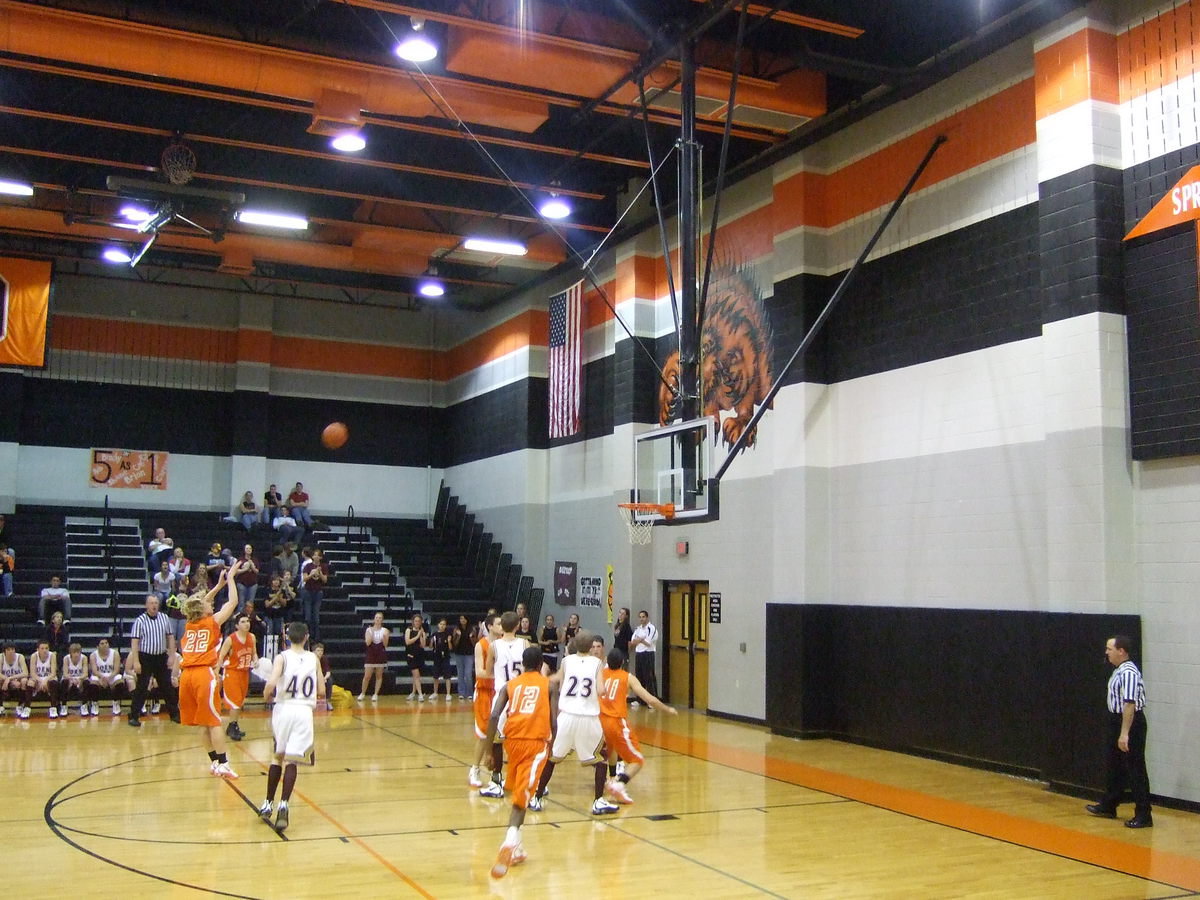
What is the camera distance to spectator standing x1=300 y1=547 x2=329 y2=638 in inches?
822

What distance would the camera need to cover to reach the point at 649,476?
53.7 ft

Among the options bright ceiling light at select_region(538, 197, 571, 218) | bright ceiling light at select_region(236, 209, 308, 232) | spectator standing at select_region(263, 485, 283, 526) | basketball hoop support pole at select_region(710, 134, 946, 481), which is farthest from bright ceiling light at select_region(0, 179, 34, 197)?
basketball hoop support pole at select_region(710, 134, 946, 481)

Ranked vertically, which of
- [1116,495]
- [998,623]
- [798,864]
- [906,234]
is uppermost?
[906,234]

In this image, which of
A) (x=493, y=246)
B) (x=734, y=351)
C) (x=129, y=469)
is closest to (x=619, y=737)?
(x=734, y=351)

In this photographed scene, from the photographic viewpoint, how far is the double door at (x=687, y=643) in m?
18.6

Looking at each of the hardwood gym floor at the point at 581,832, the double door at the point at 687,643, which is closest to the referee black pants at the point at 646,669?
the double door at the point at 687,643

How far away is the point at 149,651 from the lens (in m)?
16.3

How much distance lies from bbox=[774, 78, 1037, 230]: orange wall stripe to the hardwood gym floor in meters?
7.25

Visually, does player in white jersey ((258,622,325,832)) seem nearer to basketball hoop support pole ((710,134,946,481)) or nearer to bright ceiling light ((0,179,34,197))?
basketball hoop support pole ((710,134,946,481))

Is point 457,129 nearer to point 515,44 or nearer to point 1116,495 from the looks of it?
point 515,44

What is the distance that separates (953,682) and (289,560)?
13.5 m

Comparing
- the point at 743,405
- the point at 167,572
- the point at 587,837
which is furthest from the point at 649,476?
the point at 167,572

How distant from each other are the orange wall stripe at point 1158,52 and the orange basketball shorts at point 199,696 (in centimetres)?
1110

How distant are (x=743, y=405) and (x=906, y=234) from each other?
12.7ft
